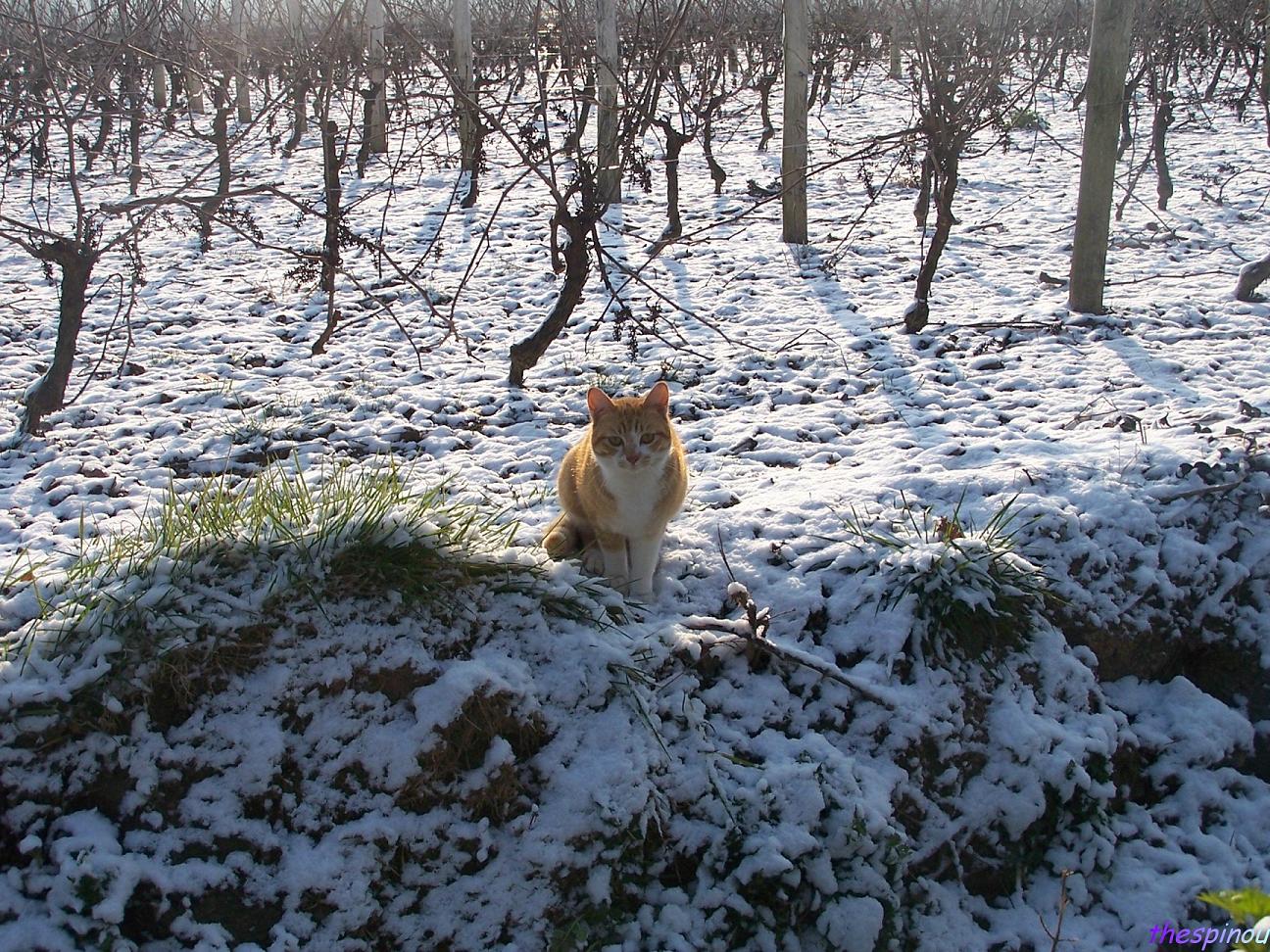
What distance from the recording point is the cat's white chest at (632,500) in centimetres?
326

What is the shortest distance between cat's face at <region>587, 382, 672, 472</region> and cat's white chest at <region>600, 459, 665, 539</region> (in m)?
0.03

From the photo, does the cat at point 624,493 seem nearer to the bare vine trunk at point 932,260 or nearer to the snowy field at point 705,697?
the snowy field at point 705,697

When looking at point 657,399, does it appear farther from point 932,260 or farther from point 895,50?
point 895,50

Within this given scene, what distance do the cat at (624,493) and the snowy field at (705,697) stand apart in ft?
0.63

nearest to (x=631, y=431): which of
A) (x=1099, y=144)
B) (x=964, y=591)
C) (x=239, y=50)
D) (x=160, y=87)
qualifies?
(x=964, y=591)

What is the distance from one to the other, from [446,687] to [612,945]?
2.82 feet

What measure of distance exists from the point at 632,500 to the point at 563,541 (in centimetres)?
40

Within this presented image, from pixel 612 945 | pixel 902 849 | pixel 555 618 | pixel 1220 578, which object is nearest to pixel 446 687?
pixel 555 618

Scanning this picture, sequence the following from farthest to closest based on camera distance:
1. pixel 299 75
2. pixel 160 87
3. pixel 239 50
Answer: pixel 160 87 → pixel 299 75 → pixel 239 50

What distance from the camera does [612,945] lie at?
2543 mm

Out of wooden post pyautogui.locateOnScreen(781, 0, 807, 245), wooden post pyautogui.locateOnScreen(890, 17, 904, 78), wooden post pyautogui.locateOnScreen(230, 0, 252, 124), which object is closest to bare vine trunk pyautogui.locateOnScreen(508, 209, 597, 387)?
wooden post pyautogui.locateOnScreen(230, 0, 252, 124)

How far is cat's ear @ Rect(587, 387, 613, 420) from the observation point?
11.4ft

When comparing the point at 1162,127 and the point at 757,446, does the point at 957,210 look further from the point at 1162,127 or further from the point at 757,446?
the point at 757,446

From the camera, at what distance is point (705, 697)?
304 cm
